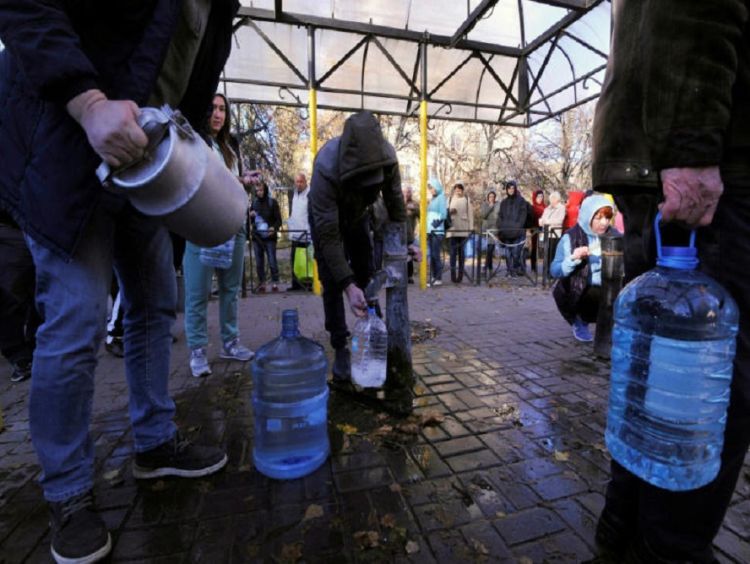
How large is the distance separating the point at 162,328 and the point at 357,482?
3.98 ft

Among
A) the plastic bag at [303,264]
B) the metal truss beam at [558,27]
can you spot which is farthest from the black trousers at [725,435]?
the plastic bag at [303,264]

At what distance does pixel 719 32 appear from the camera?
1094 mm

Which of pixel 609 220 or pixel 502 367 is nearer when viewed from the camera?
pixel 502 367

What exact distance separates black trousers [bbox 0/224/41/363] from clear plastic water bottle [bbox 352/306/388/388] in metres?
2.95

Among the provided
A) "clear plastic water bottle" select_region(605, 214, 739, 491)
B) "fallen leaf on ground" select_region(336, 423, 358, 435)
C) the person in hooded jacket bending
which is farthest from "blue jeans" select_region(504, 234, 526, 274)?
"clear plastic water bottle" select_region(605, 214, 739, 491)

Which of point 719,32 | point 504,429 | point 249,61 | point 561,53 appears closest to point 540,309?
point 504,429

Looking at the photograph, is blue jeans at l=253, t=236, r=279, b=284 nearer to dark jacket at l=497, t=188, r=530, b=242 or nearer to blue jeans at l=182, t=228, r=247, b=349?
blue jeans at l=182, t=228, r=247, b=349

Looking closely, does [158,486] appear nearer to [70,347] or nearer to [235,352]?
[70,347]

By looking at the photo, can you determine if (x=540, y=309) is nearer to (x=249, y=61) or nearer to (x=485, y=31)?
(x=485, y=31)

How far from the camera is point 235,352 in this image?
12.7 ft

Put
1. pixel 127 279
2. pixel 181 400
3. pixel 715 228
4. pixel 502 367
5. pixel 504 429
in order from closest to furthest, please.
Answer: pixel 715 228 < pixel 127 279 < pixel 504 429 < pixel 181 400 < pixel 502 367

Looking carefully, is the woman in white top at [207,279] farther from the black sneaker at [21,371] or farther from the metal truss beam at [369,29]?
the metal truss beam at [369,29]

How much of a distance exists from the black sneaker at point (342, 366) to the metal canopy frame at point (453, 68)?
5.51m

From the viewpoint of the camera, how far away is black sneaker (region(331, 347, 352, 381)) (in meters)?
3.26
